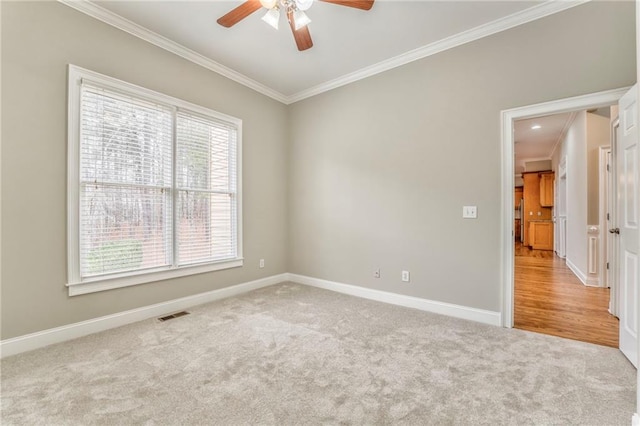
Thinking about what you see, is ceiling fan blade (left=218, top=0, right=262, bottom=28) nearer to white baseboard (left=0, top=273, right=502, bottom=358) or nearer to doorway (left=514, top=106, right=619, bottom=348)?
white baseboard (left=0, top=273, right=502, bottom=358)

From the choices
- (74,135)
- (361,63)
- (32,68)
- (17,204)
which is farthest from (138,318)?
(361,63)

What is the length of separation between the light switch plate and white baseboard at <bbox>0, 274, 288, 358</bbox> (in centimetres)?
300

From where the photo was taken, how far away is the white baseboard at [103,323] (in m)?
2.19

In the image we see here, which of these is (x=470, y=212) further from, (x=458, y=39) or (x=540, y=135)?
(x=540, y=135)

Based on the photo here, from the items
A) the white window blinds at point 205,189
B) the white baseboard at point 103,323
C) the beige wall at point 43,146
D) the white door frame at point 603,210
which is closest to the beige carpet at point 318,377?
the white baseboard at point 103,323

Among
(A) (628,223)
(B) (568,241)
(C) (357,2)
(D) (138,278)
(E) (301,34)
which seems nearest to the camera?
(C) (357,2)

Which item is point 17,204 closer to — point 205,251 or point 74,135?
point 74,135

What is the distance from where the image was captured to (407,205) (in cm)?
334

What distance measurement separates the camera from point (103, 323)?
2.61 meters

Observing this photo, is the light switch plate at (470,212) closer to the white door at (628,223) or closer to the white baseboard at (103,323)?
the white door at (628,223)

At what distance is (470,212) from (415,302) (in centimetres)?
122

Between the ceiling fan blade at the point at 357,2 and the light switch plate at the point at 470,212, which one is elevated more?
the ceiling fan blade at the point at 357,2

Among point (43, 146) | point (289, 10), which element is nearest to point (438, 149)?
point (289, 10)

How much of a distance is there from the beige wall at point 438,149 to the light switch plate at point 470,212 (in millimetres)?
43
